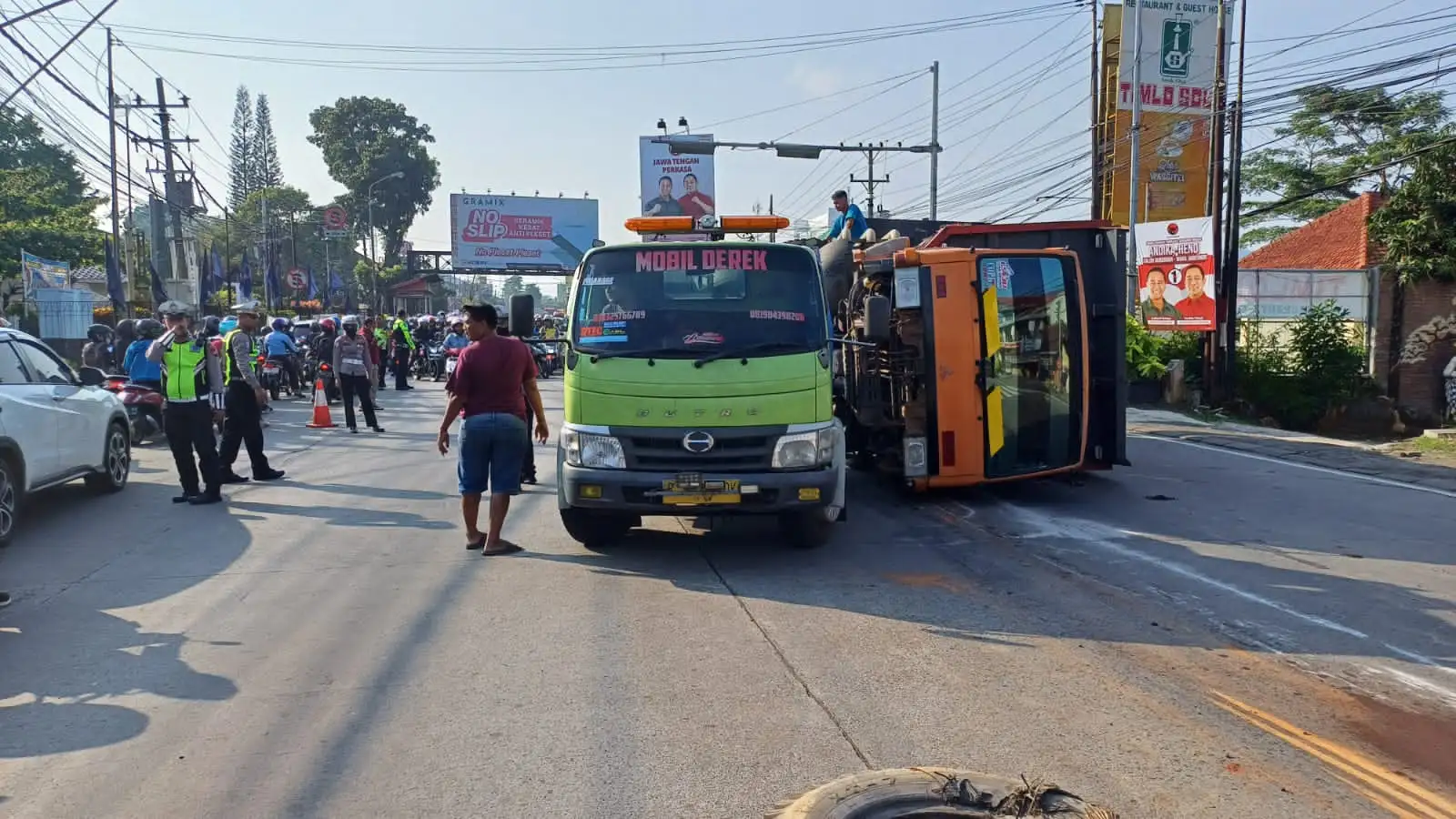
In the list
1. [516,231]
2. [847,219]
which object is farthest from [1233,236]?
[516,231]

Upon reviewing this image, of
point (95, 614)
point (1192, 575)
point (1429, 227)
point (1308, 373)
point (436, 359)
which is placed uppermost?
point (1429, 227)

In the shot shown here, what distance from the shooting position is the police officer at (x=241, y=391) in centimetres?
1166

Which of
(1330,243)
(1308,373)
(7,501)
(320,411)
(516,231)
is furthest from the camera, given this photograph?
(516,231)

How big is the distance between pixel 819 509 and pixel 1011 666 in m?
2.39

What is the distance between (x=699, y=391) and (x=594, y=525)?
141 cm

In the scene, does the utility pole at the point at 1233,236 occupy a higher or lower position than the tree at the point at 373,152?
lower

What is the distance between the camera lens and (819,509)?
7.98m

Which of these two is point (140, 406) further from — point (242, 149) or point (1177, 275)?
point (242, 149)

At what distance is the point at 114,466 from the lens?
11594mm

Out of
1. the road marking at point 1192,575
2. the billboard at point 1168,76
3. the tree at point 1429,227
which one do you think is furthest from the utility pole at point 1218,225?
the road marking at point 1192,575

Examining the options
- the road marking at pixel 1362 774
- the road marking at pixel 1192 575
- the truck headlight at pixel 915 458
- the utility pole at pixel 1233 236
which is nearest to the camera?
the road marking at pixel 1362 774

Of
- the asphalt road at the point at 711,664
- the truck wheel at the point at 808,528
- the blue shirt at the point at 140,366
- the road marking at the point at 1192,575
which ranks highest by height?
the blue shirt at the point at 140,366

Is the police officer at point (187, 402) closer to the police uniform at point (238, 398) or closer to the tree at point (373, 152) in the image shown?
the police uniform at point (238, 398)

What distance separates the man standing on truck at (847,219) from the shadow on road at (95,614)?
6608 millimetres
